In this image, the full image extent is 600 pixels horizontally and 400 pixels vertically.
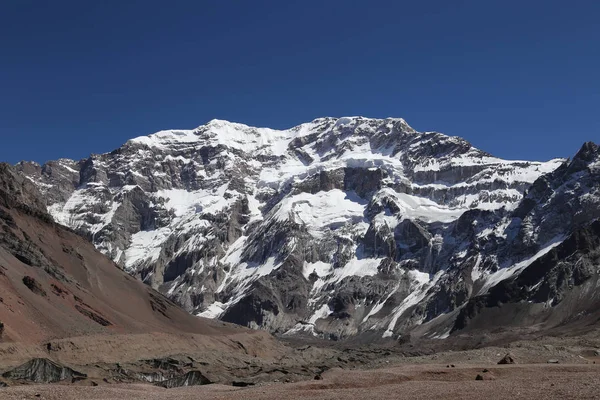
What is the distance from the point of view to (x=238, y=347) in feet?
584

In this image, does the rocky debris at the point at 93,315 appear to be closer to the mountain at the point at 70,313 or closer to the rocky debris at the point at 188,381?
the mountain at the point at 70,313

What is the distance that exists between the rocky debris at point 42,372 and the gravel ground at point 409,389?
1987 cm

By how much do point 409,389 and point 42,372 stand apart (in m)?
45.7

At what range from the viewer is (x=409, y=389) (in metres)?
51.0

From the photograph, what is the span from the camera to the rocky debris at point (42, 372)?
78.1 meters

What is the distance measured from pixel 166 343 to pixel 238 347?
38.2m

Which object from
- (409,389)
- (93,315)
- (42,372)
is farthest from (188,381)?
(93,315)

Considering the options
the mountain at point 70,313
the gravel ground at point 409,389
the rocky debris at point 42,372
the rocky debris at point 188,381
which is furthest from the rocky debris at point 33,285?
the gravel ground at point 409,389

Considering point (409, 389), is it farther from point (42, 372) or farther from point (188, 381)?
point (42, 372)

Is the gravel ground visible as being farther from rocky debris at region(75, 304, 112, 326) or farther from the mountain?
rocky debris at region(75, 304, 112, 326)

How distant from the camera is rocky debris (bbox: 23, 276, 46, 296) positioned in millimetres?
131750

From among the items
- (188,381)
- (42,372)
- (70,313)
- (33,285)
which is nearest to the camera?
(42,372)

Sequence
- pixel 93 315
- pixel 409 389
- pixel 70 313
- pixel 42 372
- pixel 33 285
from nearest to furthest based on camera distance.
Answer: pixel 409 389, pixel 42 372, pixel 33 285, pixel 70 313, pixel 93 315

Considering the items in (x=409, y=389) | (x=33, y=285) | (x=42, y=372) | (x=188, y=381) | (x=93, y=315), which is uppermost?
(x=33, y=285)
